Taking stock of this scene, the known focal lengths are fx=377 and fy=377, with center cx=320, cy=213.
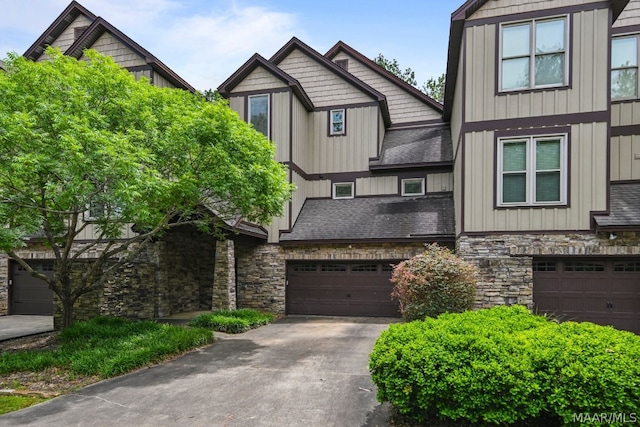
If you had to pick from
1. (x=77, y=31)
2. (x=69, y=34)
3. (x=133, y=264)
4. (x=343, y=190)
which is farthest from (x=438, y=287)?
(x=69, y=34)

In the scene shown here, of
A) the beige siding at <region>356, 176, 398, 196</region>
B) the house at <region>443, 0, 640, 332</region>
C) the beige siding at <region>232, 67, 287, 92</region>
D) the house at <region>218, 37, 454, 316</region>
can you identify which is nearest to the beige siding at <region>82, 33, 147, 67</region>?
the house at <region>218, 37, 454, 316</region>

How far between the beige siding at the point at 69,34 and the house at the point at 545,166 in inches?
520

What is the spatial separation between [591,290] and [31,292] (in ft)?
Answer: 61.0

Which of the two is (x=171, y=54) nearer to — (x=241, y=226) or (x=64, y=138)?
(x=241, y=226)

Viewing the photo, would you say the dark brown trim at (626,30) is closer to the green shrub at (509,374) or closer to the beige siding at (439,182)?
the beige siding at (439,182)

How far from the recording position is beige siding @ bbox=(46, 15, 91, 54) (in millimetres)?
14125

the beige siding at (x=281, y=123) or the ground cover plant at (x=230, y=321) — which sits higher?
the beige siding at (x=281, y=123)

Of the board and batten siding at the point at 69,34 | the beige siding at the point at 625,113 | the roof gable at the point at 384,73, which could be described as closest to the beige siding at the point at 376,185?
the roof gable at the point at 384,73

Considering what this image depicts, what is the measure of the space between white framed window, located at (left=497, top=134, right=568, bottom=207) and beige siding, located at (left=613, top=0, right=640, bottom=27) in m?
4.94

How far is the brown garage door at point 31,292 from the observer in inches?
561

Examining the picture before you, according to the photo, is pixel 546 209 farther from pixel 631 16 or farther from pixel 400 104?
pixel 400 104

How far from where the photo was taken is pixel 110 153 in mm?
6508

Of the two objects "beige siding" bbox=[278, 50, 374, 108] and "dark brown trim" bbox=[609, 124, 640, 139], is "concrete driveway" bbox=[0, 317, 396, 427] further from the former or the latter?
"beige siding" bbox=[278, 50, 374, 108]

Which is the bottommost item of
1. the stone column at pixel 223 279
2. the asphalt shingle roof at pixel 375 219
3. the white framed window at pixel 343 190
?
the stone column at pixel 223 279
